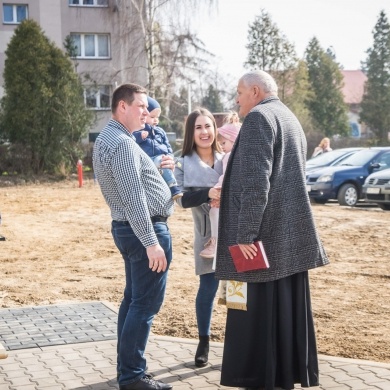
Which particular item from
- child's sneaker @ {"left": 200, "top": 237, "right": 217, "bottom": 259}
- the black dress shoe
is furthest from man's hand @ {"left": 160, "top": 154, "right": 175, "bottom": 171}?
the black dress shoe

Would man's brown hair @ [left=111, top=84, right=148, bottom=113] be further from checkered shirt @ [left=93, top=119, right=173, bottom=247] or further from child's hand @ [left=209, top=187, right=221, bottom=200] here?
child's hand @ [left=209, top=187, right=221, bottom=200]

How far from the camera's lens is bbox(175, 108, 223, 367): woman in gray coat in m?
6.04

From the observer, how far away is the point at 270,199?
4.93m

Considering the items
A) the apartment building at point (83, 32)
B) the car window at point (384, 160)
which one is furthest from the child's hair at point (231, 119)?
the apartment building at point (83, 32)

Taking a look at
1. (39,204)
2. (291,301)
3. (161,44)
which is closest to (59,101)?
(161,44)

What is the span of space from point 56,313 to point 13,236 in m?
7.37

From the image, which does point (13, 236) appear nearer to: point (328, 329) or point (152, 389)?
point (328, 329)

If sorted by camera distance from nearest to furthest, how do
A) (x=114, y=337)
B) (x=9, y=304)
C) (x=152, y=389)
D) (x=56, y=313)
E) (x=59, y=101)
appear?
(x=152, y=389) → (x=114, y=337) → (x=56, y=313) → (x=9, y=304) → (x=59, y=101)

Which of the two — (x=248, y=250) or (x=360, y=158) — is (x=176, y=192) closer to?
(x=248, y=250)

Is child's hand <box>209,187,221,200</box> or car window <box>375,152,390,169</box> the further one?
car window <box>375,152,390,169</box>

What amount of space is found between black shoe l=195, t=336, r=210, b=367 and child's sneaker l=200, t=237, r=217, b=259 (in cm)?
60

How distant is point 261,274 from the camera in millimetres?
4961

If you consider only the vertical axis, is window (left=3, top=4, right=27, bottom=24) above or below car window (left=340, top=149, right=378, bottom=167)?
above

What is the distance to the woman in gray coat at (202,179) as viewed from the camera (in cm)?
604
